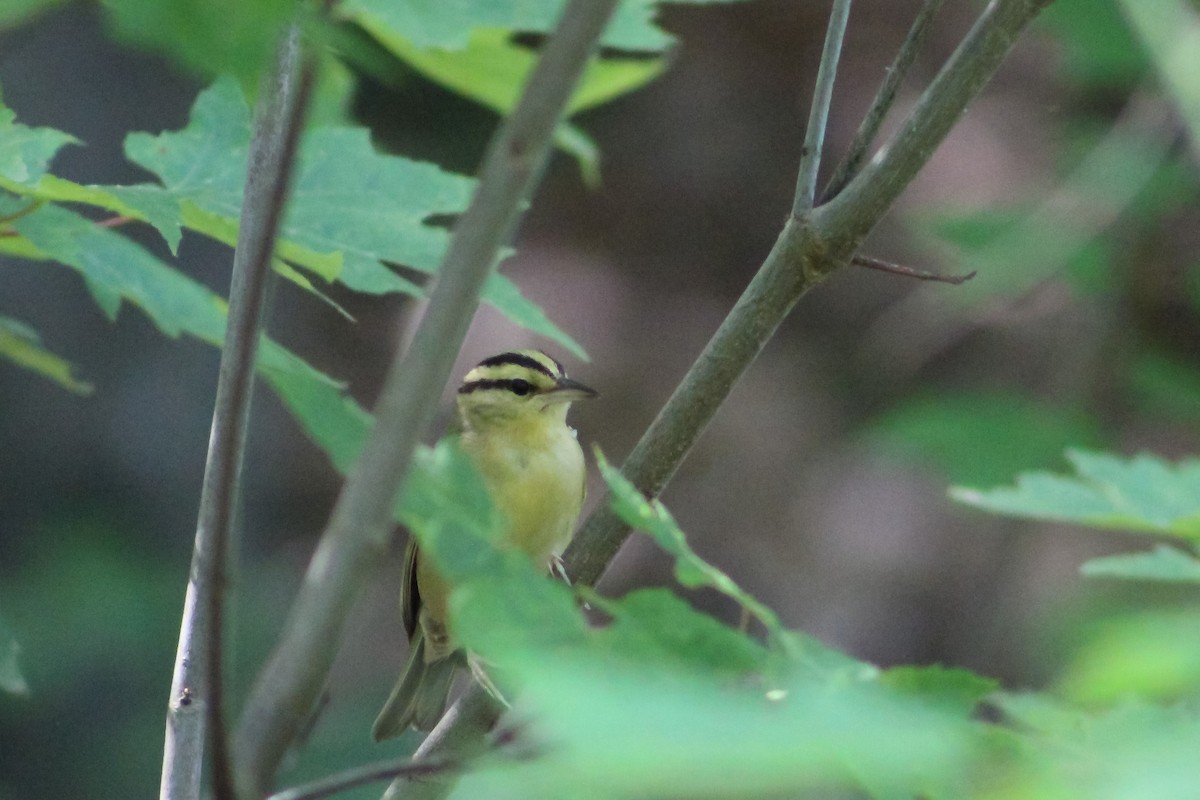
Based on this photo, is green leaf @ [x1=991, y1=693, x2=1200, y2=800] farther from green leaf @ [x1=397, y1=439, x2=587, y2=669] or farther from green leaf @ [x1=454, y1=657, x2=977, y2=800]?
green leaf @ [x1=397, y1=439, x2=587, y2=669]

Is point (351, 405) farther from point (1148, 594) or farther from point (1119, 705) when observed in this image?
point (1148, 594)

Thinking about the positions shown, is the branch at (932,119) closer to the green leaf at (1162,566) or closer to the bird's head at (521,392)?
the green leaf at (1162,566)

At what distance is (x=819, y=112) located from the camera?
2275 mm

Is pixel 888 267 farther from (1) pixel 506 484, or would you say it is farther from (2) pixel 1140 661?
(1) pixel 506 484

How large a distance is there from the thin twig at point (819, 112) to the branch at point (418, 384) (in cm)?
116

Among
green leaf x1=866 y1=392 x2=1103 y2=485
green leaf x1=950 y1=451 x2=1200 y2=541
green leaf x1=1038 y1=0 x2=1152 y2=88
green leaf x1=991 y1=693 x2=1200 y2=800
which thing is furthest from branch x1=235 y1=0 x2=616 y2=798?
green leaf x1=1038 y1=0 x2=1152 y2=88

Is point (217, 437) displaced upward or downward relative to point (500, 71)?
→ downward

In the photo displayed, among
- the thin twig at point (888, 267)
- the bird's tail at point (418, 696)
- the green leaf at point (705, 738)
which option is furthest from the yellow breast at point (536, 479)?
the green leaf at point (705, 738)

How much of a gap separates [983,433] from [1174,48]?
529 cm

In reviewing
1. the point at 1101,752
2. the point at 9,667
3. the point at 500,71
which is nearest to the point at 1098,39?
the point at 500,71

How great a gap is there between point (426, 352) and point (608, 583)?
7.15 m

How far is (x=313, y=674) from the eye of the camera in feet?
3.76

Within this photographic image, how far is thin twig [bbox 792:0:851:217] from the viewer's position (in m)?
2.24

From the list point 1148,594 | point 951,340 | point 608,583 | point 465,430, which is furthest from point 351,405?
point 951,340
